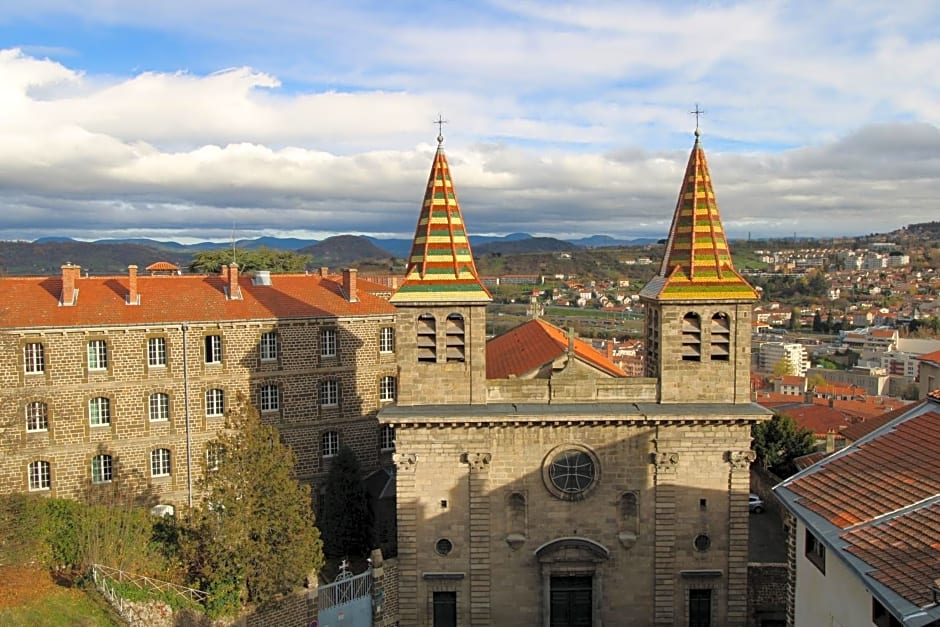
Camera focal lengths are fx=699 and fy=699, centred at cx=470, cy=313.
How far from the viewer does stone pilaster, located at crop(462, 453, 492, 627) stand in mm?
23375

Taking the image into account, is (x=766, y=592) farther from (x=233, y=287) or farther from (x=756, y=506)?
(x=233, y=287)

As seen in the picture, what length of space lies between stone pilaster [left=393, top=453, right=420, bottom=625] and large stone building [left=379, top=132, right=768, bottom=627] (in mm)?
→ 47

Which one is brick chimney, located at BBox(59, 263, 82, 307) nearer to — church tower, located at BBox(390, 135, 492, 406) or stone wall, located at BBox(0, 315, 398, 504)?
stone wall, located at BBox(0, 315, 398, 504)

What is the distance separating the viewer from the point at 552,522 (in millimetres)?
23688

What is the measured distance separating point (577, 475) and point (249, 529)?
10741mm

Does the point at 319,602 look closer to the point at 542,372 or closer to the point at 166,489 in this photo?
the point at 542,372

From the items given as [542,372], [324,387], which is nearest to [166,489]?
[324,387]

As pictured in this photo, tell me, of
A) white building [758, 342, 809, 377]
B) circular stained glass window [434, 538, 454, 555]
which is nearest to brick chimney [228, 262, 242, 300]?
circular stained glass window [434, 538, 454, 555]

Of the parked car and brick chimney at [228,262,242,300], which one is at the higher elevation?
brick chimney at [228,262,242,300]

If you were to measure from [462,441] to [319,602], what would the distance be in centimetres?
694

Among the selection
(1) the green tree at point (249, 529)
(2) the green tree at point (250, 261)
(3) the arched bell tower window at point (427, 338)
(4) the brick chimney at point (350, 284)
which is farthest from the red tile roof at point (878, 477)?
(2) the green tree at point (250, 261)

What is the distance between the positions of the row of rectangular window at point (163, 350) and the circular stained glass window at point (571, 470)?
1485 centimetres

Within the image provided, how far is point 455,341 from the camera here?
23875 millimetres

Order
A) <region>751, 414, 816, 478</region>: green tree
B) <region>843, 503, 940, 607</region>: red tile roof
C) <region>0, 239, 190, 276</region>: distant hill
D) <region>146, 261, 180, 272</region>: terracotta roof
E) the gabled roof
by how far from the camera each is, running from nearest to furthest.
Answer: <region>843, 503, 940, 607</region>: red tile roof < the gabled roof < <region>751, 414, 816, 478</region>: green tree < <region>146, 261, 180, 272</region>: terracotta roof < <region>0, 239, 190, 276</region>: distant hill
